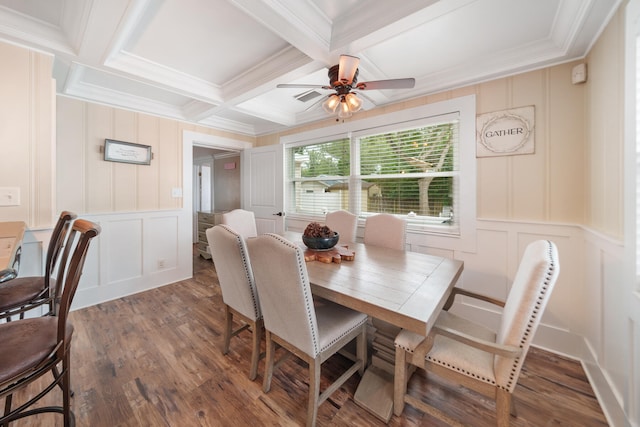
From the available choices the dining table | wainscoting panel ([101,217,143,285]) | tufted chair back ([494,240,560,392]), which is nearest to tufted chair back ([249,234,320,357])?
the dining table

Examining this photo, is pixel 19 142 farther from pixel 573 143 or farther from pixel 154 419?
pixel 573 143

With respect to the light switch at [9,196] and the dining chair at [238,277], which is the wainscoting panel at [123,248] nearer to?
the light switch at [9,196]

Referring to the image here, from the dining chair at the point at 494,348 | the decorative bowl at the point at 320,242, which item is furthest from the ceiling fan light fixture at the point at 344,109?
the dining chair at the point at 494,348

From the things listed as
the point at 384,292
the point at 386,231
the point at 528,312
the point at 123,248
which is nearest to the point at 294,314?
the point at 384,292

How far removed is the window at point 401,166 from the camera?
2346mm

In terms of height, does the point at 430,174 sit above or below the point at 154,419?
above

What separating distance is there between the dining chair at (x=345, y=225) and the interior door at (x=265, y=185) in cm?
124

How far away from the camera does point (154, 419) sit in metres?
1.37

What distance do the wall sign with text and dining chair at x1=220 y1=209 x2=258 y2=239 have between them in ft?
8.16

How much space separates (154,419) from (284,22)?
2459 mm

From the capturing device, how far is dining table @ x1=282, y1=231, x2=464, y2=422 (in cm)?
112

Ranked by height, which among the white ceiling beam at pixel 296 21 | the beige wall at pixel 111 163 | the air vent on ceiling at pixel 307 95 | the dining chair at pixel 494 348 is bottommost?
the dining chair at pixel 494 348

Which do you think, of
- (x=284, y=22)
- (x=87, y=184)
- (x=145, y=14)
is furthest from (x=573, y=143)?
(x=87, y=184)

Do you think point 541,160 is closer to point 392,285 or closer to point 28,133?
point 392,285
